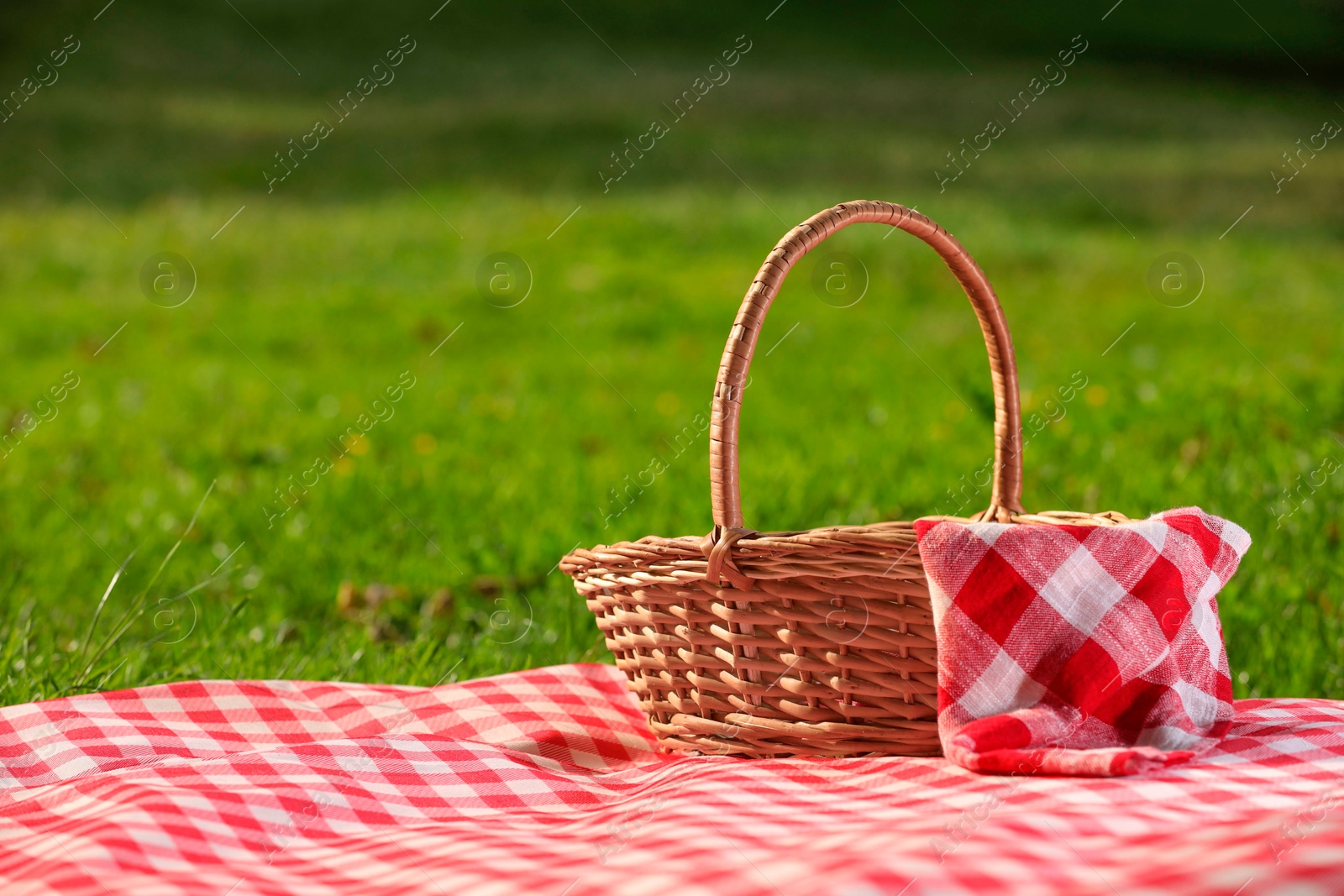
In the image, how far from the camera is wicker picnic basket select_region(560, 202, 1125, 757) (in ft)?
5.43

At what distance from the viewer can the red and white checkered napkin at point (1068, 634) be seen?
5.16 feet

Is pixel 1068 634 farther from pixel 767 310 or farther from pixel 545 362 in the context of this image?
pixel 545 362

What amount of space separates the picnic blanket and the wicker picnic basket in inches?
3.1

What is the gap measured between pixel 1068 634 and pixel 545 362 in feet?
13.4

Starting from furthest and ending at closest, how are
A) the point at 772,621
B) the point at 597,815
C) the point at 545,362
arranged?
the point at 545,362 < the point at 772,621 < the point at 597,815

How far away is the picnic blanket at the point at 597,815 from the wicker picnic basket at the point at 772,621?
0.26 feet

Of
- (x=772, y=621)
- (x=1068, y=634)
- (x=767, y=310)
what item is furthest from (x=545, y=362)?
(x=1068, y=634)

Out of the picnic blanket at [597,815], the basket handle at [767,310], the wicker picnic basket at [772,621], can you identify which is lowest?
the picnic blanket at [597,815]

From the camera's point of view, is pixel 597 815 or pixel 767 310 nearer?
pixel 597 815

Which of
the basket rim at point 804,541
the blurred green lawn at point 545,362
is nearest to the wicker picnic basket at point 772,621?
the basket rim at point 804,541

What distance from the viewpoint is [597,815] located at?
149 cm

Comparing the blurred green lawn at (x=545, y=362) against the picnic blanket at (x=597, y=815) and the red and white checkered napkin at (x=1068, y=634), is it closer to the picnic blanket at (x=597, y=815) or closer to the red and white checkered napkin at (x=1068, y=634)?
the picnic blanket at (x=597, y=815)

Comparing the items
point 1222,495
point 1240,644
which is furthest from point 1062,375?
point 1240,644

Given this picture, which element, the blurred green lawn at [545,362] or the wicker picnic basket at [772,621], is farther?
the blurred green lawn at [545,362]
